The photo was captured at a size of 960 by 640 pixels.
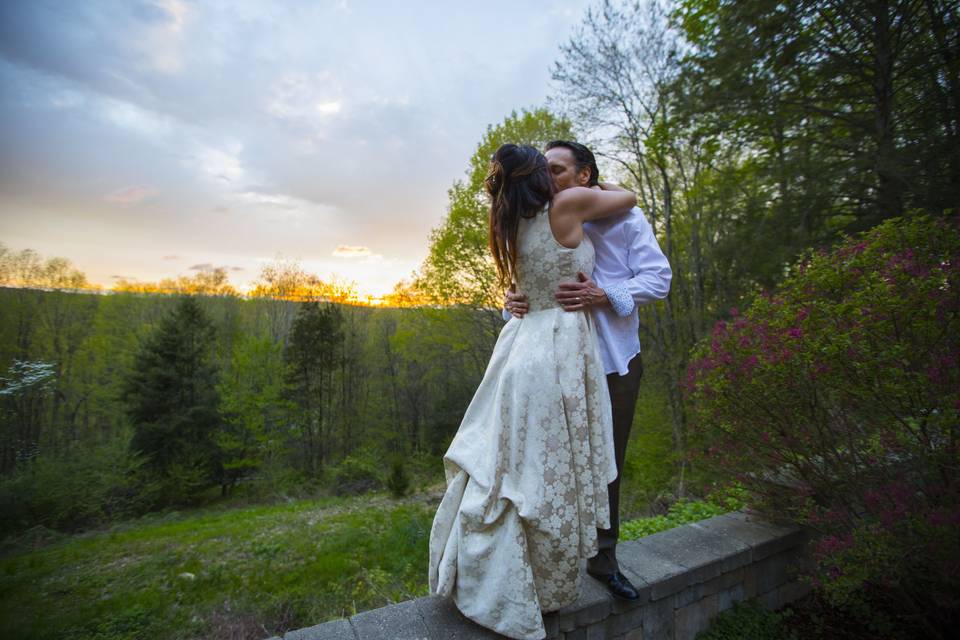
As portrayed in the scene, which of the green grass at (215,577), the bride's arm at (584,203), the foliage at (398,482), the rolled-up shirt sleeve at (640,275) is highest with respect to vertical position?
the bride's arm at (584,203)

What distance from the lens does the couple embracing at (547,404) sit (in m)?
1.44

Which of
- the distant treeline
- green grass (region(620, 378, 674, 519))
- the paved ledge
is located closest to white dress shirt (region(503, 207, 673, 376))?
the paved ledge

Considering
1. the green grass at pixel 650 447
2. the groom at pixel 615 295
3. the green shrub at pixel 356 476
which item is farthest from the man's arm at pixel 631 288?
the green shrub at pixel 356 476

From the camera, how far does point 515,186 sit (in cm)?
163

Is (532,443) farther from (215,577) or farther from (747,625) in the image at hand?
(215,577)

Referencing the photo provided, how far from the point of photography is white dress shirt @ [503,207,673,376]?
5.55 feet

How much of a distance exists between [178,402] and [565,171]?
60.5ft

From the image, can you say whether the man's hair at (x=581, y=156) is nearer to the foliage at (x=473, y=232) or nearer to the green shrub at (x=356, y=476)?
the foliage at (x=473, y=232)

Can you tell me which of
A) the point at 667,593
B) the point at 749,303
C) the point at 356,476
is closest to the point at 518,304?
the point at 667,593

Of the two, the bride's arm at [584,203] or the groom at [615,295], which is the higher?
the bride's arm at [584,203]

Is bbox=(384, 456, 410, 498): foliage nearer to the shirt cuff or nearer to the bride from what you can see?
the bride

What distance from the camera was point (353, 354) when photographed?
2067cm

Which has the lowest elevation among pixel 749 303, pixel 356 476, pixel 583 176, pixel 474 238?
pixel 356 476

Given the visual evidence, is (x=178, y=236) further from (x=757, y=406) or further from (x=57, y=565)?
(x=757, y=406)
